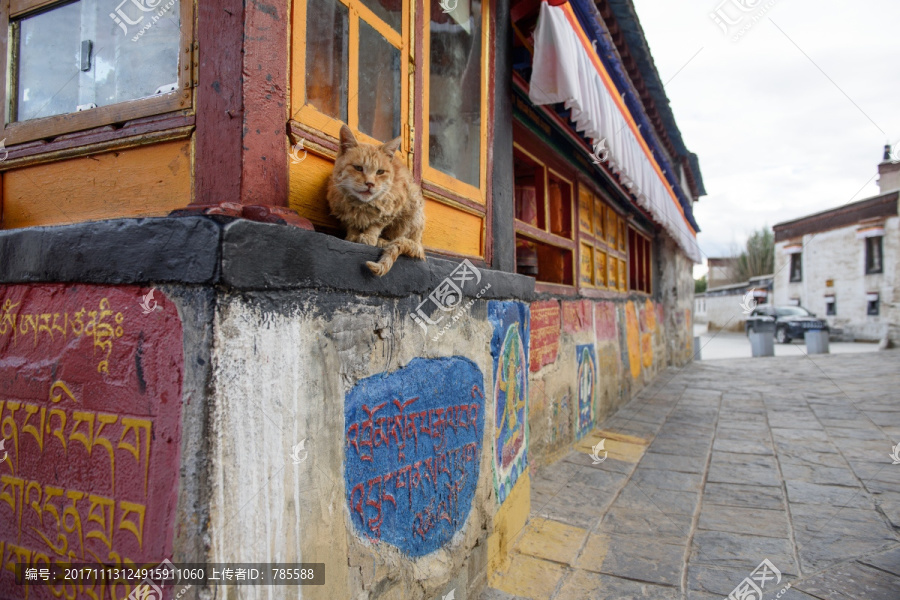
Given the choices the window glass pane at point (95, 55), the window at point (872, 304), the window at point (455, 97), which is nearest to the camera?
the window glass pane at point (95, 55)

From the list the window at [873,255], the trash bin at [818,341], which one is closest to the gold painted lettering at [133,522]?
the trash bin at [818,341]

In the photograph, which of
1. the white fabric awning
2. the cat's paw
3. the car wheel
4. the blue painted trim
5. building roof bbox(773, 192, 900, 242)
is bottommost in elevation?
the car wheel

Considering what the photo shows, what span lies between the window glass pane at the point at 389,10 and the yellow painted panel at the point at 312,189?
2.85 feet

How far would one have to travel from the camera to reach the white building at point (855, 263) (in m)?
18.6

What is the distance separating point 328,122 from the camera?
205 centimetres

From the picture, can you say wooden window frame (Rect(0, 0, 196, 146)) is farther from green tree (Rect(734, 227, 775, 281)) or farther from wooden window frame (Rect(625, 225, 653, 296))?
green tree (Rect(734, 227, 775, 281))

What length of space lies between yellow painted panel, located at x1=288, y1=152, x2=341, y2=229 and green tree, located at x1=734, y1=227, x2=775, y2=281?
41805mm

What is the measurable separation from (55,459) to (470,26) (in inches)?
127

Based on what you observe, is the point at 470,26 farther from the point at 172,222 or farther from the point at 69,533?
the point at 69,533

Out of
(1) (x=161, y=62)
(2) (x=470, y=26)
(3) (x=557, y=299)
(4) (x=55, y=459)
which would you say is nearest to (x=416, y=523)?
(4) (x=55, y=459)

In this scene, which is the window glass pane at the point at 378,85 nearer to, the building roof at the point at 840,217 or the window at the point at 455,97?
the window at the point at 455,97

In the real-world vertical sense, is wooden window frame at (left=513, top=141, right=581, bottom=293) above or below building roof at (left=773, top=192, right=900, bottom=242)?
below

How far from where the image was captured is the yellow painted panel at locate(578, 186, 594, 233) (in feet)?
20.8

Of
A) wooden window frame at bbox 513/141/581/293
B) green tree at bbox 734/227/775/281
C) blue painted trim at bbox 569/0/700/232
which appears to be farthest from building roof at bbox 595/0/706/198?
green tree at bbox 734/227/775/281
